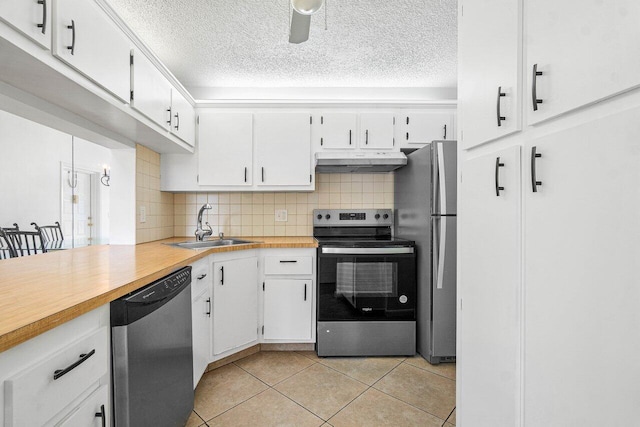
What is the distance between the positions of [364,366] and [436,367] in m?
0.53

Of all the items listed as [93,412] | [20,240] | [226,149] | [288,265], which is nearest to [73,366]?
[93,412]

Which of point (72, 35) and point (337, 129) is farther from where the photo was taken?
point (337, 129)

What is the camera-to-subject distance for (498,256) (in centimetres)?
98

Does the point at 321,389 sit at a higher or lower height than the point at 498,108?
lower

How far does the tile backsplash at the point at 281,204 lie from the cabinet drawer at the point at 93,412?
207 centimetres

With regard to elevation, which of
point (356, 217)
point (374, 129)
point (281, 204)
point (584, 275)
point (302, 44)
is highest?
point (302, 44)

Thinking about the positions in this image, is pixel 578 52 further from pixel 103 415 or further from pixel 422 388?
pixel 422 388

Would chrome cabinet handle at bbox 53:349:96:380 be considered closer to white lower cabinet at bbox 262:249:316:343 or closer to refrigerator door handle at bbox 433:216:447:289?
white lower cabinet at bbox 262:249:316:343

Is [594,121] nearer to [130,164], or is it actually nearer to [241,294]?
[241,294]

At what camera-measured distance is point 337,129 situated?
2.73m

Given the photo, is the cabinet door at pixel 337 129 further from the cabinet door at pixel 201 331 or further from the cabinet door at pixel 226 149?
the cabinet door at pixel 201 331

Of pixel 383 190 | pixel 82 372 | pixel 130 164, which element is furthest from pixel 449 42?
pixel 82 372

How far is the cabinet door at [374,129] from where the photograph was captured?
→ 274 cm

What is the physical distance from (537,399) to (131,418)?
1.27 m
